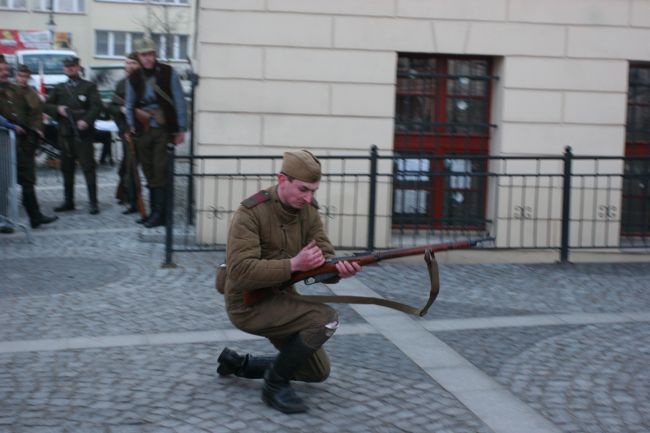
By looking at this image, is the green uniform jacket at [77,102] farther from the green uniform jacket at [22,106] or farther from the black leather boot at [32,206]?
the black leather boot at [32,206]

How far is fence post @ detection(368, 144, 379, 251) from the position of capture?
10.0 meters

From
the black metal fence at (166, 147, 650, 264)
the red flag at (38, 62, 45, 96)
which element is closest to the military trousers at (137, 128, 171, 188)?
the black metal fence at (166, 147, 650, 264)

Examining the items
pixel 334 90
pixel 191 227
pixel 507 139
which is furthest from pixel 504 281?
pixel 191 227

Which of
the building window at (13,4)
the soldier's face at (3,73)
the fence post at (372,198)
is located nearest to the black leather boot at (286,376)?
the fence post at (372,198)

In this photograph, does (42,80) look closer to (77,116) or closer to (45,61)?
(45,61)

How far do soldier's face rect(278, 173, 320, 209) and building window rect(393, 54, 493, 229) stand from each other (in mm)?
5900

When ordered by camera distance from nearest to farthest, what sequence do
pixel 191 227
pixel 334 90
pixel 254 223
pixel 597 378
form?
1. pixel 254 223
2. pixel 597 378
3. pixel 334 90
4. pixel 191 227

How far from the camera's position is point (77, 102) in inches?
519

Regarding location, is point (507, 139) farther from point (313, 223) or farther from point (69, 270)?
point (313, 223)

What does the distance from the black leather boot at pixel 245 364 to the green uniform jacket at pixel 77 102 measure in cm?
787

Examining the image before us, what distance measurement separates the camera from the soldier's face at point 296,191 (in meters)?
5.27

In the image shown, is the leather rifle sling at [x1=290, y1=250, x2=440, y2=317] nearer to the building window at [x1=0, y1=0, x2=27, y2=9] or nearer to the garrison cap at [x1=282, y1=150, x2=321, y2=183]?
the garrison cap at [x1=282, y1=150, x2=321, y2=183]

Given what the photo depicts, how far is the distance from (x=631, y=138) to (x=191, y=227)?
5564mm

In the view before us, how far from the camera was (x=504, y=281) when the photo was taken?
383 inches
